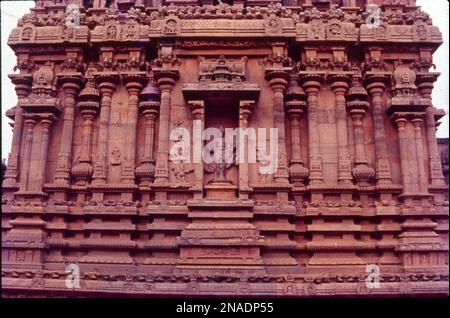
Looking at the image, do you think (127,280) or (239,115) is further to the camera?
(239,115)

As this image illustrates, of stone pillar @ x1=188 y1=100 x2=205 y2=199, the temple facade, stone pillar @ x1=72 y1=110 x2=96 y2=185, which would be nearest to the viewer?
the temple facade

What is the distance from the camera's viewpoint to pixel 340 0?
16.6 meters

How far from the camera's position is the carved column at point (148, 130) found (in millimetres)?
13867

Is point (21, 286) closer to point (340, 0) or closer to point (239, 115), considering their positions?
point (239, 115)

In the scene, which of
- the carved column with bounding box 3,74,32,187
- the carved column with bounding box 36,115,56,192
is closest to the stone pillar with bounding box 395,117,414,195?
the carved column with bounding box 36,115,56,192

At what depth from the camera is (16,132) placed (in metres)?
14.6

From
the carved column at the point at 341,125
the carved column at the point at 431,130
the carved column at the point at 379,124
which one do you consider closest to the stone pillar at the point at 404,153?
the carved column at the point at 379,124

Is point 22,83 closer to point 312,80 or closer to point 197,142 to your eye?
point 197,142

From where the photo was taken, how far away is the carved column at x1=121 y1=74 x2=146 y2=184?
13.9 m

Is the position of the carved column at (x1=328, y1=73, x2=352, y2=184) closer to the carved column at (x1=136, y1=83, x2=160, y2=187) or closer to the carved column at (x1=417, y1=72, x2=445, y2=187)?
the carved column at (x1=417, y1=72, x2=445, y2=187)

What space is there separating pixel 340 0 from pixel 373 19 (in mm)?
2068

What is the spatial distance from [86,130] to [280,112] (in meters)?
6.27

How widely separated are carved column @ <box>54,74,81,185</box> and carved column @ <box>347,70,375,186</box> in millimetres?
8906

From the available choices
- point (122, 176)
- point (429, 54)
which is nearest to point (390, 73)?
point (429, 54)
